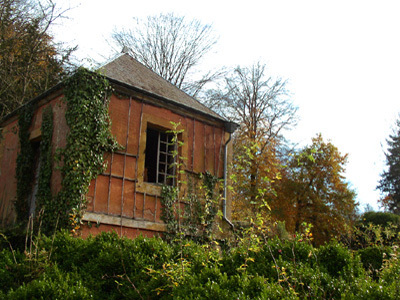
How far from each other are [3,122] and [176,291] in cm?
996

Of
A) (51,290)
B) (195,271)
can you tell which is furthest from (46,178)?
(195,271)

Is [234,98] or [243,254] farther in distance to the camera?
[234,98]

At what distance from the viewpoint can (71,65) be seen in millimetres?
13109

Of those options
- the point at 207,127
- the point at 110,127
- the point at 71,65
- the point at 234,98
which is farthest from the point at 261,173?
the point at 110,127

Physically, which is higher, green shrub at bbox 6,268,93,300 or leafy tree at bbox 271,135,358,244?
leafy tree at bbox 271,135,358,244

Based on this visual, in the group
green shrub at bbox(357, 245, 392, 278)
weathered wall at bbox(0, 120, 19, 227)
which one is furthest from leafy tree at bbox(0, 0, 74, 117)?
green shrub at bbox(357, 245, 392, 278)

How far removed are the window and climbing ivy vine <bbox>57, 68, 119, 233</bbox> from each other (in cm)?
139

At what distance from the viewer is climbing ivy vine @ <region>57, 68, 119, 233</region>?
25.4ft

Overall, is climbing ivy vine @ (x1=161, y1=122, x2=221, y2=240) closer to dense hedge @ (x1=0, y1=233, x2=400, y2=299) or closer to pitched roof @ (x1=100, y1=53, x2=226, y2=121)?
pitched roof @ (x1=100, y1=53, x2=226, y2=121)

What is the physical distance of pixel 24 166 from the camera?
9.70m

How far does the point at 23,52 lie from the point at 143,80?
5140mm

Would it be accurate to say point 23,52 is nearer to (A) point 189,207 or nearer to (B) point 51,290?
(A) point 189,207

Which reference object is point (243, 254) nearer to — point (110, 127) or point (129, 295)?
point (129, 295)

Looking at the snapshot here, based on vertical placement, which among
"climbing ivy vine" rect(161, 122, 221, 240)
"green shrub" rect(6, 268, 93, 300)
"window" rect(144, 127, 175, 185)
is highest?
"window" rect(144, 127, 175, 185)
